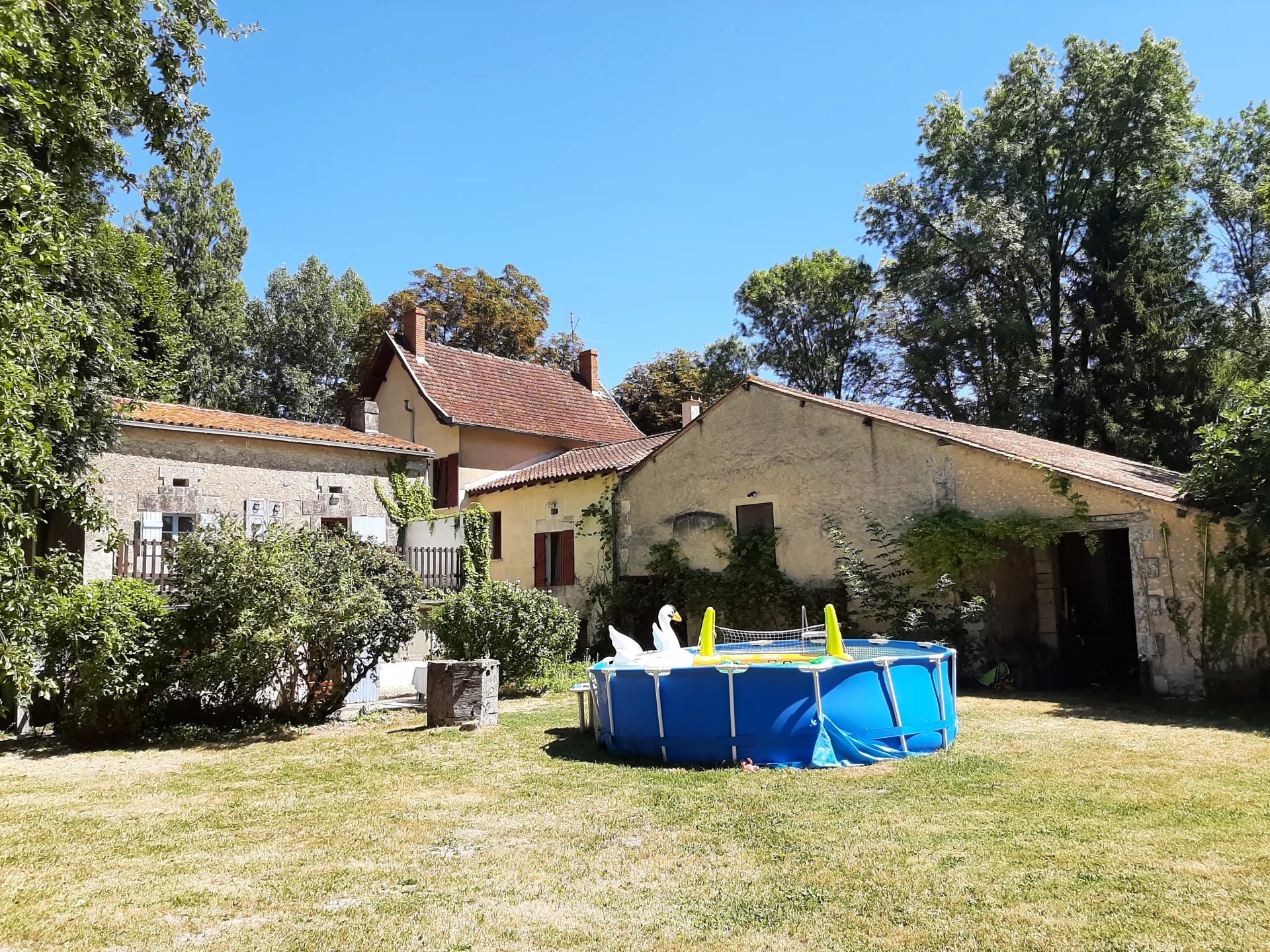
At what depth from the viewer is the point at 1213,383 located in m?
25.8

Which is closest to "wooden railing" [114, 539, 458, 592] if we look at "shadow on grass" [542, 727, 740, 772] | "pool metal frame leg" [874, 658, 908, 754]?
"shadow on grass" [542, 727, 740, 772]

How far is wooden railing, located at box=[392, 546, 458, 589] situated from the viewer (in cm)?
1714

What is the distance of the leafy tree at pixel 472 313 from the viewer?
116 feet

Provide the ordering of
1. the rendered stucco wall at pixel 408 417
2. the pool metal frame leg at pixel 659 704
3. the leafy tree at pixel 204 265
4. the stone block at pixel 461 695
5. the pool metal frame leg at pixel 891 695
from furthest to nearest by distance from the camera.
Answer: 1. the leafy tree at pixel 204 265
2. the rendered stucco wall at pixel 408 417
3. the stone block at pixel 461 695
4. the pool metal frame leg at pixel 659 704
5. the pool metal frame leg at pixel 891 695

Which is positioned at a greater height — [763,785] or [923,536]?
[923,536]

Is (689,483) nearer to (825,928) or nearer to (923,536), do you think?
(923,536)

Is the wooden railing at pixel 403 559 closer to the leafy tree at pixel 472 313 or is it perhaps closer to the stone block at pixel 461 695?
the stone block at pixel 461 695

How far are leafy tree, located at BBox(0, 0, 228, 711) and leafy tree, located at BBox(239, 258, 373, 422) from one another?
2202 cm

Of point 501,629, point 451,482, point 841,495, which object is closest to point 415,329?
point 451,482

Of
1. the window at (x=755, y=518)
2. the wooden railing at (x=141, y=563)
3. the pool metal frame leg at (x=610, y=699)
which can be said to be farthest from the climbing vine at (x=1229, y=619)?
the wooden railing at (x=141, y=563)

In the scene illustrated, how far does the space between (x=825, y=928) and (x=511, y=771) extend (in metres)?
4.45

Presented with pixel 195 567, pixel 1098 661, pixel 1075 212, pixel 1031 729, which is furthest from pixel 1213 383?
pixel 195 567

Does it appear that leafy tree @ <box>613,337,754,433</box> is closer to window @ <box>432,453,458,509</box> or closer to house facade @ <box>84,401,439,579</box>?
window @ <box>432,453,458,509</box>

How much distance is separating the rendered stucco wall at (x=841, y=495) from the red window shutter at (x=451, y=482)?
608 cm
